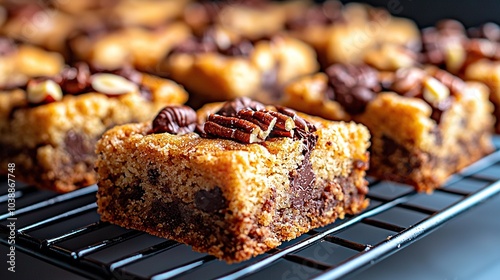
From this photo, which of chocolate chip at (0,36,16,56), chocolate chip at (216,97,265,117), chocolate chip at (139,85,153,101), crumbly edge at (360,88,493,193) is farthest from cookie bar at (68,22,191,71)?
chocolate chip at (216,97,265,117)

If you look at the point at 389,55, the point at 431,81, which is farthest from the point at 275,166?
the point at 389,55

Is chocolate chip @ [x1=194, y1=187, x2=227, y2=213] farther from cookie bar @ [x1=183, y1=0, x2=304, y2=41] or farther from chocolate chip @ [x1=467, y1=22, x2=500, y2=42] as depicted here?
chocolate chip @ [x1=467, y1=22, x2=500, y2=42]

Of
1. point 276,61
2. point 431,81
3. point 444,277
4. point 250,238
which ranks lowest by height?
point 444,277

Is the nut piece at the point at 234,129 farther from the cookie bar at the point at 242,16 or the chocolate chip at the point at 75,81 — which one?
the cookie bar at the point at 242,16

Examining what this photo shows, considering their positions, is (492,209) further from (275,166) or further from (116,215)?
(116,215)

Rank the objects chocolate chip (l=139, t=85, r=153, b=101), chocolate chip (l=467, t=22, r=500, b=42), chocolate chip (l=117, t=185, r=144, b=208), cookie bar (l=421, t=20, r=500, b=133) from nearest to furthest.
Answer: chocolate chip (l=117, t=185, r=144, b=208) < chocolate chip (l=139, t=85, r=153, b=101) < cookie bar (l=421, t=20, r=500, b=133) < chocolate chip (l=467, t=22, r=500, b=42)

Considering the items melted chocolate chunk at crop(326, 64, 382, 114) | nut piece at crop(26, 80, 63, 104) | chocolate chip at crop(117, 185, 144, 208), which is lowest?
chocolate chip at crop(117, 185, 144, 208)
